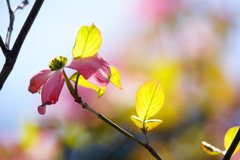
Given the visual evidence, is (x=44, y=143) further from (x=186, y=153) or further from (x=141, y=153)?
(x=186, y=153)

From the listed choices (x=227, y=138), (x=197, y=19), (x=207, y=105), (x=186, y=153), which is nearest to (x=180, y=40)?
(x=197, y=19)

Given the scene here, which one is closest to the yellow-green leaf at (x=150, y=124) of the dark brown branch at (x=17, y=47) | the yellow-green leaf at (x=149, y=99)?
the yellow-green leaf at (x=149, y=99)

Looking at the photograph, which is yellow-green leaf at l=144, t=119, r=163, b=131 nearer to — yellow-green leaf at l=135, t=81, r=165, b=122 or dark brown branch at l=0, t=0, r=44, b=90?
yellow-green leaf at l=135, t=81, r=165, b=122

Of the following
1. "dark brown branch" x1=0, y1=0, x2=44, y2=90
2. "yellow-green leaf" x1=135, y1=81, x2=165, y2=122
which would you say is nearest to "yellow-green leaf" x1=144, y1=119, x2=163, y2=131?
"yellow-green leaf" x1=135, y1=81, x2=165, y2=122

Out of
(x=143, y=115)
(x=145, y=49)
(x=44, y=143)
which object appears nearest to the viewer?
(x=143, y=115)

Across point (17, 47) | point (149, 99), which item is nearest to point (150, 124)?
point (149, 99)

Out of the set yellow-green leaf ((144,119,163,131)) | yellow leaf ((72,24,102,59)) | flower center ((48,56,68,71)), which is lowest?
yellow-green leaf ((144,119,163,131))

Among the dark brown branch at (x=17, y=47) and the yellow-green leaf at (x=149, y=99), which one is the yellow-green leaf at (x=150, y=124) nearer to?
the yellow-green leaf at (x=149, y=99)
